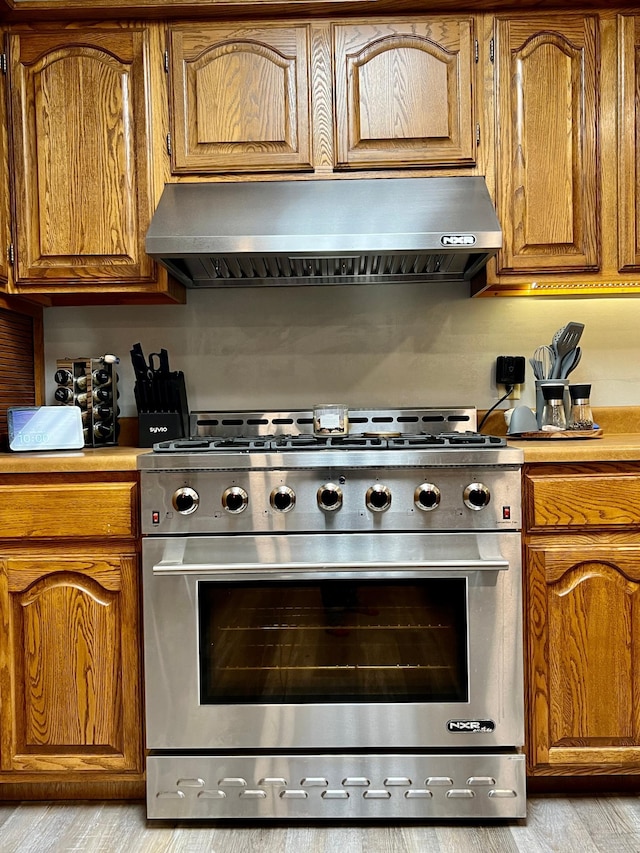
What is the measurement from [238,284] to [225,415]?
1.50ft

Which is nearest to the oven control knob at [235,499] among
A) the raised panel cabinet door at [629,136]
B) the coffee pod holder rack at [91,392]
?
the coffee pod holder rack at [91,392]

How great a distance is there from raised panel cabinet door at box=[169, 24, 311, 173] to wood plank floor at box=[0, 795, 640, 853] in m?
1.82

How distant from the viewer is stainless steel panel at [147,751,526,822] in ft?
5.45

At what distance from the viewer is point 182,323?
7.63 ft

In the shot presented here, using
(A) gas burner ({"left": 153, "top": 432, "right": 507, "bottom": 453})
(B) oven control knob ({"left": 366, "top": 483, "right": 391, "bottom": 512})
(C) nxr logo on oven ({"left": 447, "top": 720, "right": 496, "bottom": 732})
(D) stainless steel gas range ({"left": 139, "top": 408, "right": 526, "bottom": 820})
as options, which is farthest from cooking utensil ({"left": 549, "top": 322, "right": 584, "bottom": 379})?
(C) nxr logo on oven ({"left": 447, "top": 720, "right": 496, "bottom": 732})

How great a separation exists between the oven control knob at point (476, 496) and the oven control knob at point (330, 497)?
322mm

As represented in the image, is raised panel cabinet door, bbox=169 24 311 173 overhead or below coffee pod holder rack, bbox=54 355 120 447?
overhead

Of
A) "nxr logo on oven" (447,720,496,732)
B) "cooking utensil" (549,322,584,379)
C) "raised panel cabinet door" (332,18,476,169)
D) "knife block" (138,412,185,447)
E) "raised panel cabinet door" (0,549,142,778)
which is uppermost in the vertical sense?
"raised panel cabinet door" (332,18,476,169)

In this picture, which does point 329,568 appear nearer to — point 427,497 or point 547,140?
point 427,497

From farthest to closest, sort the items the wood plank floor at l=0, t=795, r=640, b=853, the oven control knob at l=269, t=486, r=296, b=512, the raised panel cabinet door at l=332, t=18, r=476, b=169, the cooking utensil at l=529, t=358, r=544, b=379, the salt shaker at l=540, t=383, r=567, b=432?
1. the cooking utensil at l=529, t=358, r=544, b=379
2. the salt shaker at l=540, t=383, r=567, b=432
3. the raised panel cabinet door at l=332, t=18, r=476, b=169
4. the oven control knob at l=269, t=486, r=296, b=512
5. the wood plank floor at l=0, t=795, r=640, b=853

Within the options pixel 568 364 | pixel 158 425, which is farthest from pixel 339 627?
pixel 568 364

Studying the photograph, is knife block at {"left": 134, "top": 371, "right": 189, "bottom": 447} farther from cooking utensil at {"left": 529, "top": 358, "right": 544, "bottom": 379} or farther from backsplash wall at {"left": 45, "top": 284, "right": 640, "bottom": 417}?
cooking utensil at {"left": 529, "top": 358, "right": 544, "bottom": 379}

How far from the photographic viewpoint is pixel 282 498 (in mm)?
1669

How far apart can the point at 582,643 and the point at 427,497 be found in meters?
0.55
